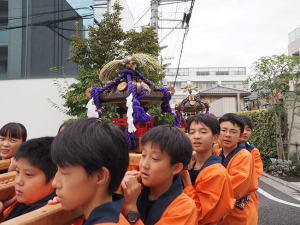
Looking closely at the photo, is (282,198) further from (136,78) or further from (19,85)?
(19,85)

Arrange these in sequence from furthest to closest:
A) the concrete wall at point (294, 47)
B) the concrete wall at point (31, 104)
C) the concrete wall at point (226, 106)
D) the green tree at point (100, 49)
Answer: the concrete wall at point (226, 106), the concrete wall at point (294, 47), the concrete wall at point (31, 104), the green tree at point (100, 49)

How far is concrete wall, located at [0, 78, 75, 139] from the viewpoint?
8.69 metres

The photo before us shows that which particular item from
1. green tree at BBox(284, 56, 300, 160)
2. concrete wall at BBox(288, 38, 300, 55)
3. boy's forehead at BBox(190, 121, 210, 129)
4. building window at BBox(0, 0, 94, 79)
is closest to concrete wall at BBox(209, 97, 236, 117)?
concrete wall at BBox(288, 38, 300, 55)

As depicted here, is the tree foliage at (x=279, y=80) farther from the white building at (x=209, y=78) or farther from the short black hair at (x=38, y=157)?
the white building at (x=209, y=78)

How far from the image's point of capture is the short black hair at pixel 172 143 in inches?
58.7

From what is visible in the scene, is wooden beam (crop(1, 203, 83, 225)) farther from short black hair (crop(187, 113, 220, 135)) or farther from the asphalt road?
the asphalt road

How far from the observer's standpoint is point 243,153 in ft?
8.80

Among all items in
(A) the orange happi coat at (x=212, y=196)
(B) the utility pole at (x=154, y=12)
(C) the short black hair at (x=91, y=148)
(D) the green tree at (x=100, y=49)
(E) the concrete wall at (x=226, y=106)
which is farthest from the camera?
(E) the concrete wall at (x=226, y=106)

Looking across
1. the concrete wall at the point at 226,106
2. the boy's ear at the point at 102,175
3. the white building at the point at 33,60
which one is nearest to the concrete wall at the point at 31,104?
the white building at the point at 33,60

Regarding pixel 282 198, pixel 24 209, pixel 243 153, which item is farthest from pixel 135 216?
pixel 282 198

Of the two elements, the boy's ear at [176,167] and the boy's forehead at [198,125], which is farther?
the boy's forehead at [198,125]

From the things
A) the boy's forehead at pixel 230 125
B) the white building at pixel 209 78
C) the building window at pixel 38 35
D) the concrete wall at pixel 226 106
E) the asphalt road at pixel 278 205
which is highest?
the white building at pixel 209 78

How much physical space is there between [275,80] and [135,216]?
31.3 feet

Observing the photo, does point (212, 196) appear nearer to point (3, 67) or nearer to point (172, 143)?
point (172, 143)
